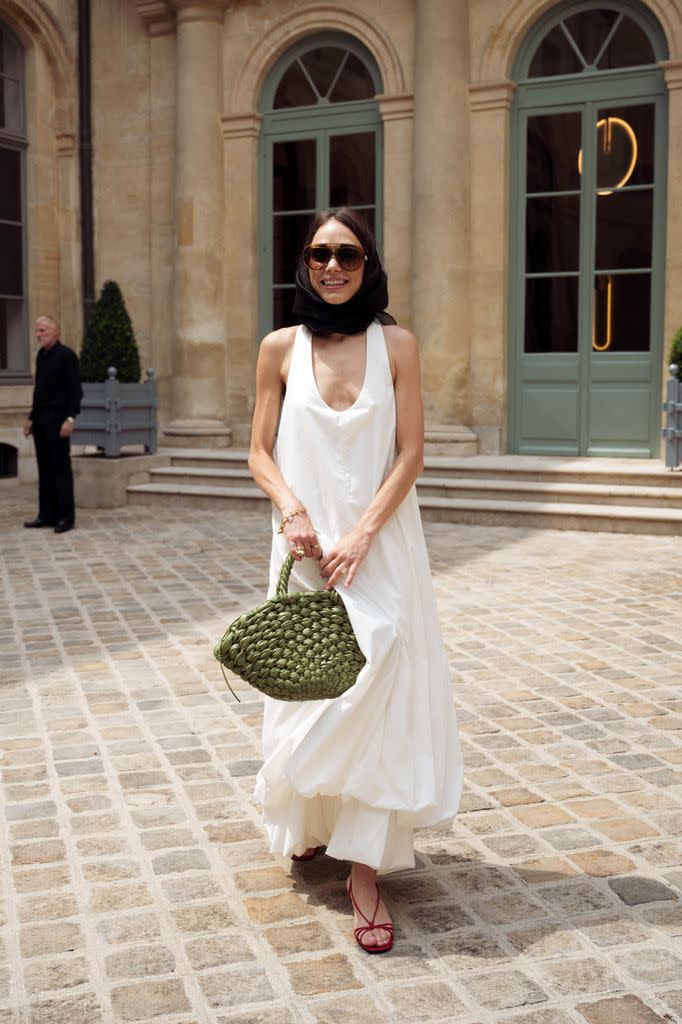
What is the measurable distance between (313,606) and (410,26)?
11401mm

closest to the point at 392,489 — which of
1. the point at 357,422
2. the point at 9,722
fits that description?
the point at 357,422

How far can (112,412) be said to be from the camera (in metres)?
12.3

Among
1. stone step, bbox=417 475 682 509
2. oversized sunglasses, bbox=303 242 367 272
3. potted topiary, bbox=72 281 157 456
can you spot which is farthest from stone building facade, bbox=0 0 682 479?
oversized sunglasses, bbox=303 242 367 272

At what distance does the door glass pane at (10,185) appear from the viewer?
48.6 feet

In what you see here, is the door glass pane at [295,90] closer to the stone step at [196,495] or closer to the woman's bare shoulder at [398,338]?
the stone step at [196,495]

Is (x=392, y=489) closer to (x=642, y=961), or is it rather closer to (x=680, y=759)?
(x=642, y=961)

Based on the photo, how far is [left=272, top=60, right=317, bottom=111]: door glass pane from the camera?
1393cm

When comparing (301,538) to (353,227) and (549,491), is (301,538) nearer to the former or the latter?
(353,227)

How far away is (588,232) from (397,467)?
9.81 m

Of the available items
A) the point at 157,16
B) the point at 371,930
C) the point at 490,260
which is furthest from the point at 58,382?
the point at 371,930

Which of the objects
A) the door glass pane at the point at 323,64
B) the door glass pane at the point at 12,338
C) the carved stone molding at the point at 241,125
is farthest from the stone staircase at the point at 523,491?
the door glass pane at the point at 323,64

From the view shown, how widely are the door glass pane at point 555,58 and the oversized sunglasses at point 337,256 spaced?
10.2 meters

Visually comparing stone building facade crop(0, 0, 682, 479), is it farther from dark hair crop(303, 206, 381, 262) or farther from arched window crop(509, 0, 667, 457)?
dark hair crop(303, 206, 381, 262)

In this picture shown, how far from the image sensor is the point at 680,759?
452cm
